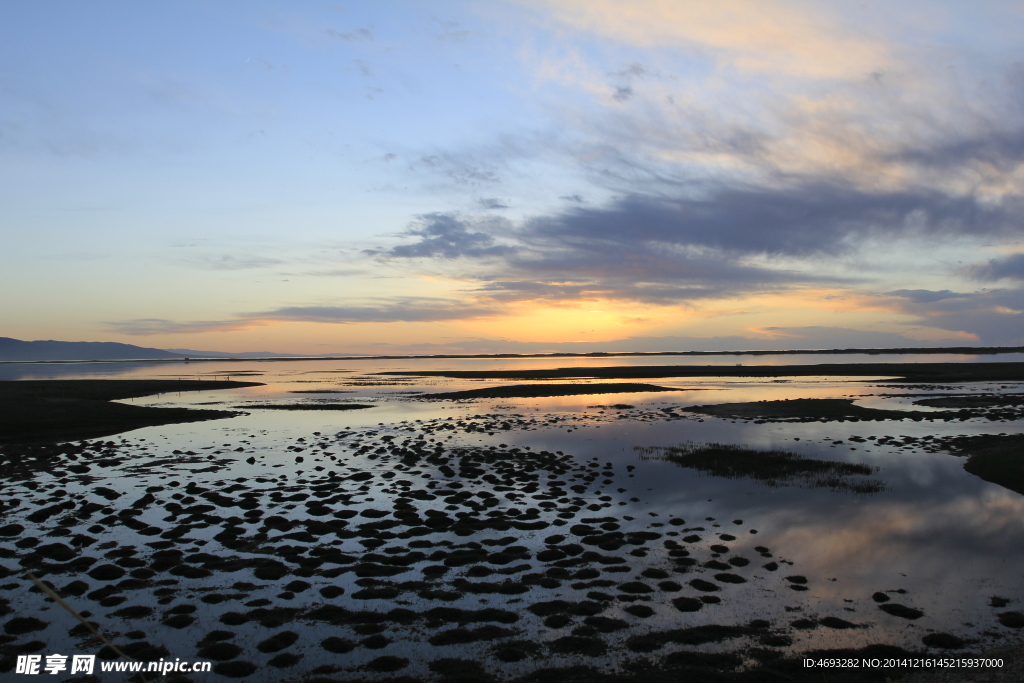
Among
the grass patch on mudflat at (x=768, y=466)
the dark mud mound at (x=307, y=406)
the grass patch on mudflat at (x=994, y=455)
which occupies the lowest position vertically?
the dark mud mound at (x=307, y=406)

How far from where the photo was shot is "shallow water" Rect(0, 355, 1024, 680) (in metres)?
10.5

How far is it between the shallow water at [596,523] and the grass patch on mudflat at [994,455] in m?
0.68

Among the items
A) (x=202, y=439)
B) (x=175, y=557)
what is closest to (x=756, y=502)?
(x=175, y=557)

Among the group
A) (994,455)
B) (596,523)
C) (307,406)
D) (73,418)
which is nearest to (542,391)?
(307,406)

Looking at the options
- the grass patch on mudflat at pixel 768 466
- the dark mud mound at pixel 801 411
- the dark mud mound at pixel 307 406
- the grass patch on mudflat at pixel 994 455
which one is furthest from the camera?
the dark mud mound at pixel 307 406

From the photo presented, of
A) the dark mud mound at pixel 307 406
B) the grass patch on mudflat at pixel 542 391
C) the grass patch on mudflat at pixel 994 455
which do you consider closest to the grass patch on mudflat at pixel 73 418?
the dark mud mound at pixel 307 406

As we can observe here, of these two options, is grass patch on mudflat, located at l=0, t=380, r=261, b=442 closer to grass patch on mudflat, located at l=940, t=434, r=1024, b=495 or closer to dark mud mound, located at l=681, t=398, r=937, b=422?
dark mud mound, located at l=681, t=398, r=937, b=422

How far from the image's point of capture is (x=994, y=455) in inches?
988

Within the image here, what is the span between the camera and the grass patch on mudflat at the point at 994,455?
71.2ft

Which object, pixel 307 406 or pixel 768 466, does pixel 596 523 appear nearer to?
pixel 768 466

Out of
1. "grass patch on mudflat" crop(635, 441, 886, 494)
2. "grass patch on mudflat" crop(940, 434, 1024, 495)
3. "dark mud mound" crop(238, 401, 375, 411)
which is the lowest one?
"dark mud mound" crop(238, 401, 375, 411)

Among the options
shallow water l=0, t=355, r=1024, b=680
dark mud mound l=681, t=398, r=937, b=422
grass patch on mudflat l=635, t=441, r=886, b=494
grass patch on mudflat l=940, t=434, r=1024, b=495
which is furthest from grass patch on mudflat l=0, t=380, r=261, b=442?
grass patch on mudflat l=940, t=434, r=1024, b=495

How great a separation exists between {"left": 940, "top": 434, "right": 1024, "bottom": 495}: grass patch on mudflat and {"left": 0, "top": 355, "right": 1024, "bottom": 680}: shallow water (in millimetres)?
676

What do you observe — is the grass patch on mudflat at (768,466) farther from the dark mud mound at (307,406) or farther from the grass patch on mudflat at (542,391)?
the grass patch on mudflat at (542,391)
